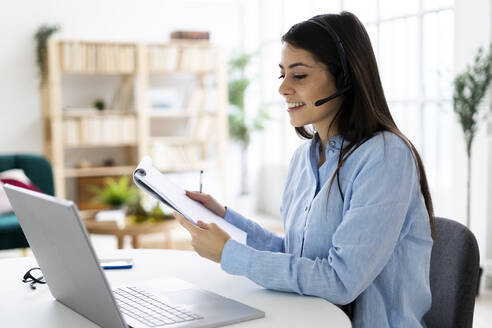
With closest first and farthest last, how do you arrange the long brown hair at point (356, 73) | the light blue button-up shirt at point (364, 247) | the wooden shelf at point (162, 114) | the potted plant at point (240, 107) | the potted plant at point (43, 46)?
the light blue button-up shirt at point (364, 247)
the long brown hair at point (356, 73)
the potted plant at point (43, 46)
the wooden shelf at point (162, 114)
the potted plant at point (240, 107)

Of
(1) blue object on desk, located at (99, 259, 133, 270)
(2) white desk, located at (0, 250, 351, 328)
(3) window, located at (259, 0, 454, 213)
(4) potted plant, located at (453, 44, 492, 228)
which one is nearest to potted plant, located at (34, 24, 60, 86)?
(3) window, located at (259, 0, 454, 213)

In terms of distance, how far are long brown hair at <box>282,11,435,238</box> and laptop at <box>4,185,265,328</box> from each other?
41 cm

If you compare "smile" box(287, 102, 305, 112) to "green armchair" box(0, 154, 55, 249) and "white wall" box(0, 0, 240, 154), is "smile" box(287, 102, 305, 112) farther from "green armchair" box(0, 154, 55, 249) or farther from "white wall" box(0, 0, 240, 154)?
"white wall" box(0, 0, 240, 154)

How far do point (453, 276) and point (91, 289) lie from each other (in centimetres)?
83

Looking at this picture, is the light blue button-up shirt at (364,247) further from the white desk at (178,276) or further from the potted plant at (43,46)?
the potted plant at (43,46)

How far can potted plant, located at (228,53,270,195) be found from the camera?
6.14m

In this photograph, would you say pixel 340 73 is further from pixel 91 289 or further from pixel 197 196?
pixel 91 289

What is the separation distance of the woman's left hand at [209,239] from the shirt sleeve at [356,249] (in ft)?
0.06

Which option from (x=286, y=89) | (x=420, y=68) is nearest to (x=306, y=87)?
(x=286, y=89)

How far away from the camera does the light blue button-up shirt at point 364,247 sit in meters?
1.20

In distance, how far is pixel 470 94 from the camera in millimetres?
3535

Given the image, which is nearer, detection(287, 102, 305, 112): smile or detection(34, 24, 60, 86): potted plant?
detection(287, 102, 305, 112): smile

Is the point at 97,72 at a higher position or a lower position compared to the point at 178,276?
higher

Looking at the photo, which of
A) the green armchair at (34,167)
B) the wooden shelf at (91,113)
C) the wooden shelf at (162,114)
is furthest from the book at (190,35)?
the green armchair at (34,167)
